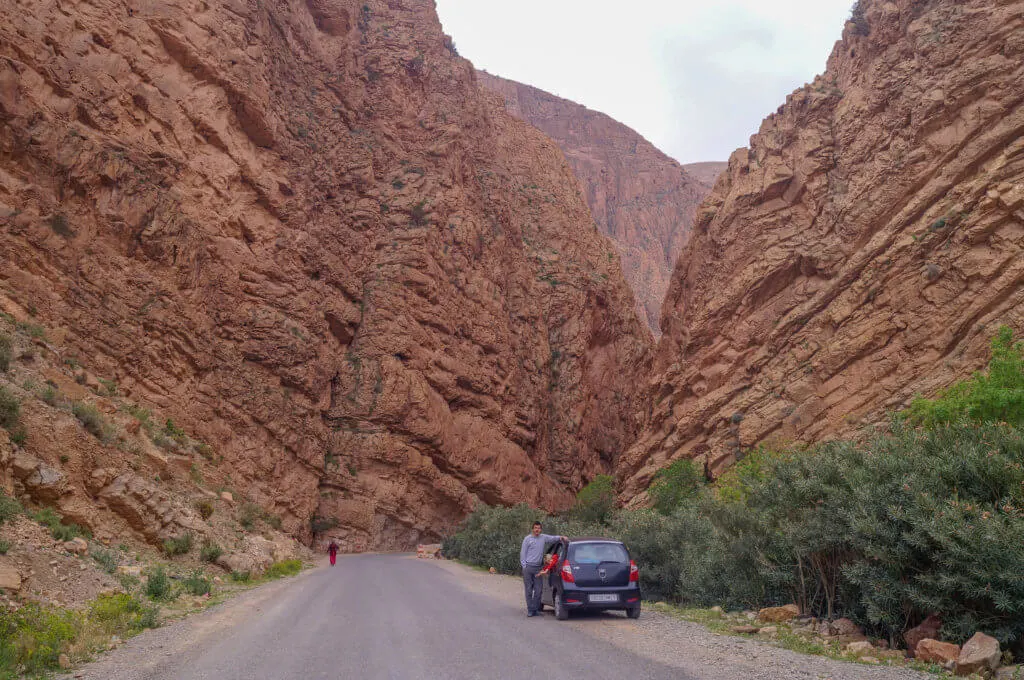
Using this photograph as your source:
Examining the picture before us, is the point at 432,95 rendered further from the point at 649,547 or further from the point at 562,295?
the point at 649,547

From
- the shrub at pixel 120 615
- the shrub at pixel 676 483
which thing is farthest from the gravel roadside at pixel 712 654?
the shrub at pixel 676 483

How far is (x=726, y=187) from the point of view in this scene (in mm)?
42375

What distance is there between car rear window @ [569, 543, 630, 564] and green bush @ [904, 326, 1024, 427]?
10958 millimetres

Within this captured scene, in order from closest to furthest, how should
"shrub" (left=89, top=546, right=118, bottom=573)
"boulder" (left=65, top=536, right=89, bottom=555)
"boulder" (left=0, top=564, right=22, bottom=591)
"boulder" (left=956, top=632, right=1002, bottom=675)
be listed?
1. "boulder" (left=956, top=632, right=1002, bottom=675)
2. "boulder" (left=0, top=564, right=22, bottom=591)
3. "boulder" (left=65, top=536, right=89, bottom=555)
4. "shrub" (left=89, top=546, right=118, bottom=573)

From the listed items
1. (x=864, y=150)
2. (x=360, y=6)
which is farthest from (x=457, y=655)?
(x=360, y=6)

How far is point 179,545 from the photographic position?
16984 millimetres

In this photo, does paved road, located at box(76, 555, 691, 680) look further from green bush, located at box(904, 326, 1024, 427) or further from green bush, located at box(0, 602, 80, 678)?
green bush, located at box(904, 326, 1024, 427)

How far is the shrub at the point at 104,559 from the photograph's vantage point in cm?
1204

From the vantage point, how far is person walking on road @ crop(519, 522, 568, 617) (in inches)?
439

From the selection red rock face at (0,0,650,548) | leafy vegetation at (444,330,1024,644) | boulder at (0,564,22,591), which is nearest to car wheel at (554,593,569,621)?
leafy vegetation at (444,330,1024,644)

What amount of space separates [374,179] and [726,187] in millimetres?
27241

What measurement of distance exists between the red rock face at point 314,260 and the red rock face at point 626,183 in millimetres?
58779

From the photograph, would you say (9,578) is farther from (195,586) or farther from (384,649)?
(195,586)

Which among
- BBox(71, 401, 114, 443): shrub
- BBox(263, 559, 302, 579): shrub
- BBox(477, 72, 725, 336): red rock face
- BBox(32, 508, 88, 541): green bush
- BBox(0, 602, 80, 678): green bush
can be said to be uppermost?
BBox(477, 72, 725, 336): red rock face
